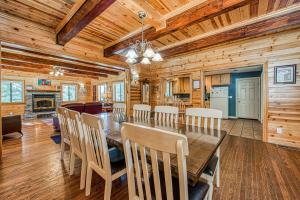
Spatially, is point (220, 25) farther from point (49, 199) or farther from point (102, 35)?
point (49, 199)

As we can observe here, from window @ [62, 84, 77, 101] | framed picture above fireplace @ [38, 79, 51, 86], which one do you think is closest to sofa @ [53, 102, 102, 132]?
window @ [62, 84, 77, 101]

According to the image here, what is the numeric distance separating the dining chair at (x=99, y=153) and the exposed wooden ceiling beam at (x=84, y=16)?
150 cm

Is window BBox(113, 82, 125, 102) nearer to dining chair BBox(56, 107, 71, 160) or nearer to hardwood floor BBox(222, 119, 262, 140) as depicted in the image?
hardwood floor BBox(222, 119, 262, 140)

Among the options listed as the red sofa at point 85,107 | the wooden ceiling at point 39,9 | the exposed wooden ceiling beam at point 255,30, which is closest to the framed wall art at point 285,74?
the exposed wooden ceiling beam at point 255,30

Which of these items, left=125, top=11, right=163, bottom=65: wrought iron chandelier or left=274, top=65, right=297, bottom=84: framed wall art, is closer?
left=125, top=11, right=163, bottom=65: wrought iron chandelier

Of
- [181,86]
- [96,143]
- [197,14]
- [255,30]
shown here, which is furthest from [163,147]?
[181,86]

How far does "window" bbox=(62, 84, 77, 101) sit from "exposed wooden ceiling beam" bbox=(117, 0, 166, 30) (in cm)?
846

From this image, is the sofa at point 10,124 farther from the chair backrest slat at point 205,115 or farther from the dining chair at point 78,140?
the chair backrest slat at point 205,115

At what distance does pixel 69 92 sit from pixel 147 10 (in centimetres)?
883

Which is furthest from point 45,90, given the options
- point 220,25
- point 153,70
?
point 220,25

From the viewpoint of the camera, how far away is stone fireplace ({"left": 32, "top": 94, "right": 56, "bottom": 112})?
7.34m

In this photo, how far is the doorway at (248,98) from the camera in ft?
19.9

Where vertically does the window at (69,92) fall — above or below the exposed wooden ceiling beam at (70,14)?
below

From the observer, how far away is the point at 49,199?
152 centimetres
